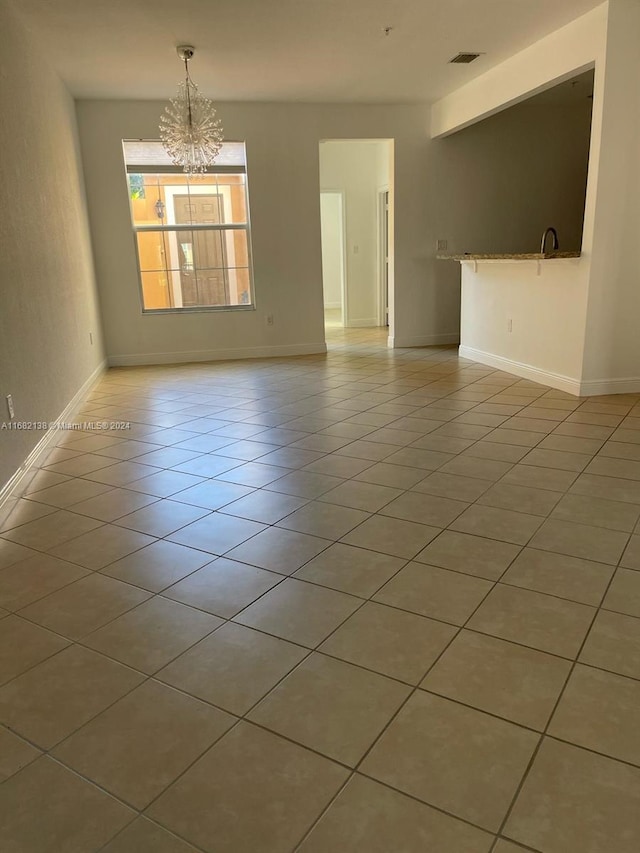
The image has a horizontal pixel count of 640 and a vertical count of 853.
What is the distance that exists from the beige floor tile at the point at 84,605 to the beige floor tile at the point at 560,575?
1257 mm

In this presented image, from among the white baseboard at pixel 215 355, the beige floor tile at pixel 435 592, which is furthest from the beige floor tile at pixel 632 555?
the white baseboard at pixel 215 355

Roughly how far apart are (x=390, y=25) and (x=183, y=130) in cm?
176

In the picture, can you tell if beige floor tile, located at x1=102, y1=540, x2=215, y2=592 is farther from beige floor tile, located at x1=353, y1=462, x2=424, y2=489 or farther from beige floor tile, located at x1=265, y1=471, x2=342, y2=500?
beige floor tile, located at x1=353, y1=462, x2=424, y2=489

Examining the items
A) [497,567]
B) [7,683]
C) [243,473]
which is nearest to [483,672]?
[497,567]

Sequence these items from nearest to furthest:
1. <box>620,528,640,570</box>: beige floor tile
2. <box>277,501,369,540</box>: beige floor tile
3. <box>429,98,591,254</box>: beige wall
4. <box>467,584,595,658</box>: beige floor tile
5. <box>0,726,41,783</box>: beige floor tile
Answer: <box>0,726,41,783</box>: beige floor tile
<box>467,584,595,658</box>: beige floor tile
<box>620,528,640,570</box>: beige floor tile
<box>277,501,369,540</box>: beige floor tile
<box>429,98,591,254</box>: beige wall

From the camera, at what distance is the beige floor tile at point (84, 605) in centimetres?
187

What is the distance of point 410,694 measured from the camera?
151 centimetres

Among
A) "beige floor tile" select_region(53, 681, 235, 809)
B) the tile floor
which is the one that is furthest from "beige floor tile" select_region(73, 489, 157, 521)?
"beige floor tile" select_region(53, 681, 235, 809)

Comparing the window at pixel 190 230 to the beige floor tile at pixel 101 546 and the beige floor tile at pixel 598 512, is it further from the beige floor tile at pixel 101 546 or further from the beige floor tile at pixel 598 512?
the beige floor tile at pixel 598 512

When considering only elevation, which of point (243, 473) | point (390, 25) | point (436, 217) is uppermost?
point (390, 25)

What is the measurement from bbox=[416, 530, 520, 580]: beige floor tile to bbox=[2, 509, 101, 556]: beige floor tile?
4.62ft

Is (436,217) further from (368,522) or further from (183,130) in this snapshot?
(368,522)

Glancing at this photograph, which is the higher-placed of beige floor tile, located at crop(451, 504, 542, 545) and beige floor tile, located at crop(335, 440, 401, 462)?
beige floor tile, located at crop(451, 504, 542, 545)

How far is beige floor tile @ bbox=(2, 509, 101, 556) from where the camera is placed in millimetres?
2455
